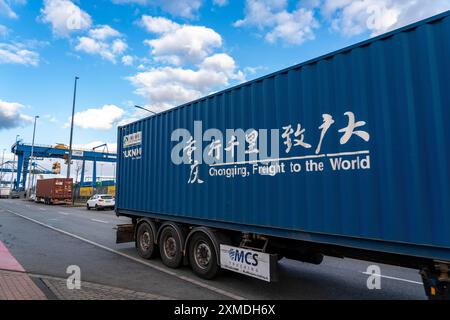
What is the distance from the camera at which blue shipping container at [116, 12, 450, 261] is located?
4.01 meters

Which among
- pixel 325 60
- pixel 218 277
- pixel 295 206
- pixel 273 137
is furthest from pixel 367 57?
pixel 218 277

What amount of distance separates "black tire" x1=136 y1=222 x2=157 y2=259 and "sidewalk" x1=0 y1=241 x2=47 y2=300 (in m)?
2.79

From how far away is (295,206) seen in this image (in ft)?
18.0

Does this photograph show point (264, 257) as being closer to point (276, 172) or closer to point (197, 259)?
point (276, 172)

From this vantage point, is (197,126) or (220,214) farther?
(197,126)

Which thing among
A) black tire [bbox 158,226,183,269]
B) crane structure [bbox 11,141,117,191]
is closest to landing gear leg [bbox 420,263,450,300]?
black tire [bbox 158,226,183,269]

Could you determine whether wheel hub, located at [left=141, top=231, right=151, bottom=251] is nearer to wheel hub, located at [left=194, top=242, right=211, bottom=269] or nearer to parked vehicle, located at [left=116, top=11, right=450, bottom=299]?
parked vehicle, located at [left=116, top=11, right=450, bottom=299]

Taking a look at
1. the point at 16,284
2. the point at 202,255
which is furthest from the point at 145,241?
the point at 16,284

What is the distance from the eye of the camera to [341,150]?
484 cm

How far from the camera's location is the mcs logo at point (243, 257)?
6.15 metres

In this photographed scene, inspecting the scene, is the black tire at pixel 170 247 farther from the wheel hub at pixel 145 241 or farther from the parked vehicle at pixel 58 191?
the parked vehicle at pixel 58 191

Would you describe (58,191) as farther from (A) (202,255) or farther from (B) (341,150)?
(B) (341,150)

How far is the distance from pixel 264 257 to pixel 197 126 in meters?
3.22
